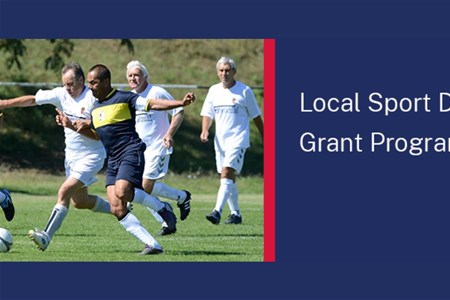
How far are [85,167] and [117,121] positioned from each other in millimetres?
790

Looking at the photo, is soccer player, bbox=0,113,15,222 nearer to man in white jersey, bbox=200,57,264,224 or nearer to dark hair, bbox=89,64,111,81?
dark hair, bbox=89,64,111,81

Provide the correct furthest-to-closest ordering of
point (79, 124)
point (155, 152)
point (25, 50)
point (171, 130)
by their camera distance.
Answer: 1. point (25, 50)
2. point (155, 152)
3. point (171, 130)
4. point (79, 124)

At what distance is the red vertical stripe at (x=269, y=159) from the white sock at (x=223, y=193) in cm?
406

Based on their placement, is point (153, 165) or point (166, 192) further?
point (166, 192)

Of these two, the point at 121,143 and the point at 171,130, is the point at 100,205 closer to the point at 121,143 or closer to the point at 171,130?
the point at 171,130

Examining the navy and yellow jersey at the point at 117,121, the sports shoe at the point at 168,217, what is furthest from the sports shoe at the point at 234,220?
the navy and yellow jersey at the point at 117,121

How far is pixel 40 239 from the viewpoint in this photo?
12.4 m

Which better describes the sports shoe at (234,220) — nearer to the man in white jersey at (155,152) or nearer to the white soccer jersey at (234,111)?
the white soccer jersey at (234,111)

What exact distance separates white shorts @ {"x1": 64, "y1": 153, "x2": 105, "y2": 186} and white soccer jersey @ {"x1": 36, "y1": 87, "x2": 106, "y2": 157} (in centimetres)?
5

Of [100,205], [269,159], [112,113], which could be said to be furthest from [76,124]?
[269,159]

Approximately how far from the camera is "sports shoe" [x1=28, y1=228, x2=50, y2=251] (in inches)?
489

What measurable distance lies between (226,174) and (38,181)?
1048 centimetres

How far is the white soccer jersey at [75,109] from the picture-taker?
12.8m

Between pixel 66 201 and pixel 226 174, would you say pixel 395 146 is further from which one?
pixel 226 174
